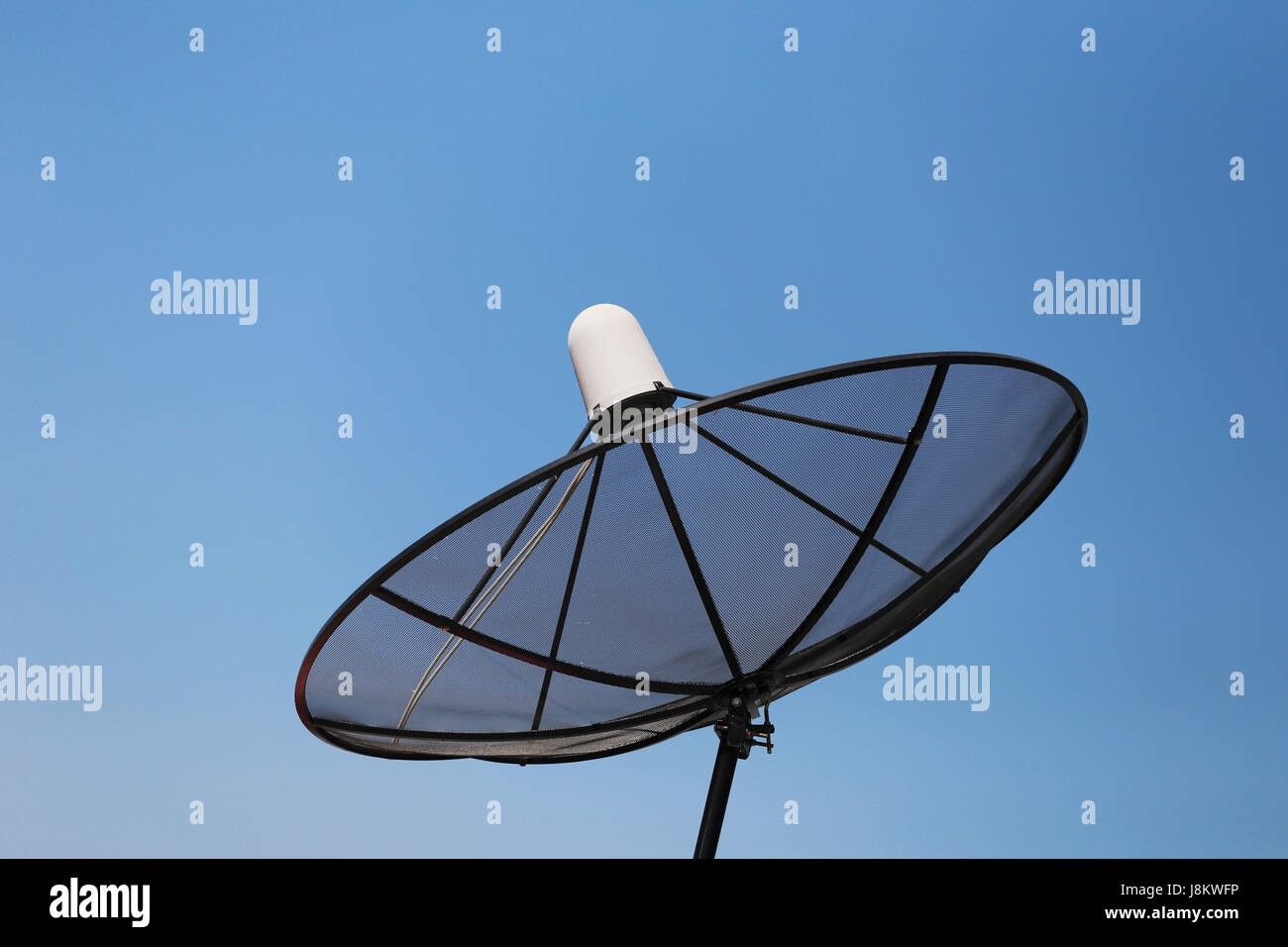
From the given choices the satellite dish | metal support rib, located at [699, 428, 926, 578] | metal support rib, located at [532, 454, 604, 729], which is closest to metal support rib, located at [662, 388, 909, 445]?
the satellite dish

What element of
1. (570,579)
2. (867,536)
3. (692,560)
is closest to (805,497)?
(867,536)

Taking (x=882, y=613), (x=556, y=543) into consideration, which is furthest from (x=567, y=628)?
(x=882, y=613)

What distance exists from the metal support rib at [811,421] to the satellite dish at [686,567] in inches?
0.9

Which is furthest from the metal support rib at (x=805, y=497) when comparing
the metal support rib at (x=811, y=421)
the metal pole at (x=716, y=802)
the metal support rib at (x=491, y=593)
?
the metal pole at (x=716, y=802)

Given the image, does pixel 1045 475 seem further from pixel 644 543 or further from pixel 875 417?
pixel 644 543

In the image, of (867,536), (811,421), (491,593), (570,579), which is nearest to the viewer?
(811,421)

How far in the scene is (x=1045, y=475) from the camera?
7328mm

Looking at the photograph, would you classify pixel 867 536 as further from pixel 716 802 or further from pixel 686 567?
pixel 716 802

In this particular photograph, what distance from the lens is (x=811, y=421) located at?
6355 millimetres

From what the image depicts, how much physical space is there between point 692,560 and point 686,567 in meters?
0.07

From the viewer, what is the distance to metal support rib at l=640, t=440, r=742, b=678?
6898 millimetres

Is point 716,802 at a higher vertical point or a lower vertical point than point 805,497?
lower

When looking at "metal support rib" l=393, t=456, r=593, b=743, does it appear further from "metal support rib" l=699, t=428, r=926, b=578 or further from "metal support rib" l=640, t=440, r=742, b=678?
"metal support rib" l=699, t=428, r=926, b=578

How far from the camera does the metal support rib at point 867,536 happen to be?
6.91m
